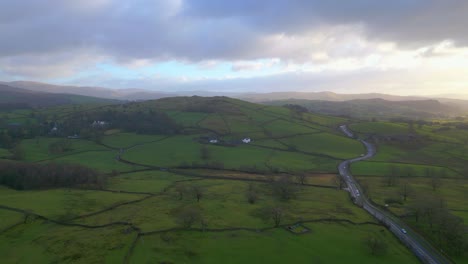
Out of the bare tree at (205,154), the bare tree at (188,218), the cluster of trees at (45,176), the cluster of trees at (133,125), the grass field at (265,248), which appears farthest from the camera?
the cluster of trees at (133,125)

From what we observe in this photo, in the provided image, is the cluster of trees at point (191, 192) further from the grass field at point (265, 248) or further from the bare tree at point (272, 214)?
the grass field at point (265, 248)

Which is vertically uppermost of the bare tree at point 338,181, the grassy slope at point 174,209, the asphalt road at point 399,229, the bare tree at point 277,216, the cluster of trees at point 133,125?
the cluster of trees at point 133,125

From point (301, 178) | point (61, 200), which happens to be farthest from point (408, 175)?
point (61, 200)

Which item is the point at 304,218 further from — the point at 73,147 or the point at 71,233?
the point at 73,147

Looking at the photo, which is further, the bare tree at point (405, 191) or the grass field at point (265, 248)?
the bare tree at point (405, 191)

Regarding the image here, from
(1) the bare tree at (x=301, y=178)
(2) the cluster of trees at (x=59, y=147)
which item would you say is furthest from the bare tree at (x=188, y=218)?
(2) the cluster of trees at (x=59, y=147)

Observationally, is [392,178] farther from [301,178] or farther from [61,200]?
[61,200]

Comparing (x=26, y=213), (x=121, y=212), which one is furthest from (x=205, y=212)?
(x=26, y=213)

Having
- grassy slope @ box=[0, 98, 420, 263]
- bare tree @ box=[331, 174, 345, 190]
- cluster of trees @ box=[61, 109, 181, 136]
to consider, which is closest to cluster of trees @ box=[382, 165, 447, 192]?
bare tree @ box=[331, 174, 345, 190]
